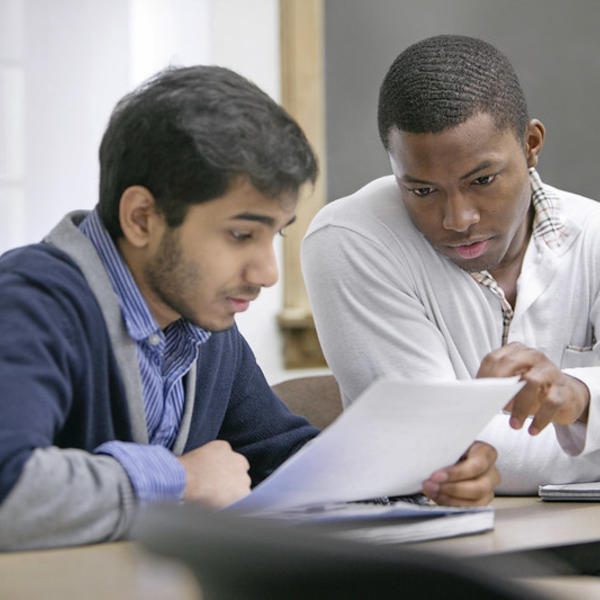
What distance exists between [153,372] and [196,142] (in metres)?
0.27

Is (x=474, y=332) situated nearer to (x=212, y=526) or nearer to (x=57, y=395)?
(x=57, y=395)

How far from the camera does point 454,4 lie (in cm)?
323

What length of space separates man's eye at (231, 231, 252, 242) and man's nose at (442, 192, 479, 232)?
49 centimetres

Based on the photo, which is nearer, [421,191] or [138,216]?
[138,216]

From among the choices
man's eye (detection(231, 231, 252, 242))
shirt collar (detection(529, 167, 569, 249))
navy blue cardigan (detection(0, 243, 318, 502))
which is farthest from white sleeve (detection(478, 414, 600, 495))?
man's eye (detection(231, 231, 252, 242))

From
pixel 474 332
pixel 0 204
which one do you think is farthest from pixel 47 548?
pixel 0 204

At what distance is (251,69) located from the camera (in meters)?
3.04

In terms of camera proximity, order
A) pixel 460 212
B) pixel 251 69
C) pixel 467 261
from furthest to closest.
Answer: pixel 251 69, pixel 467 261, pixel 460 212

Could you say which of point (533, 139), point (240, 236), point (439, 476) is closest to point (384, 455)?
point (439, 476)

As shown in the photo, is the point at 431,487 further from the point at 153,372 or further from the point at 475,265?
the point at 475,265

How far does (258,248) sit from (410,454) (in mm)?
286

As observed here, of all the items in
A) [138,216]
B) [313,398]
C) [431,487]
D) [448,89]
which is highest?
[448,89]

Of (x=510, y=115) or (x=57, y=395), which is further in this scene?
(x=510, y=115)

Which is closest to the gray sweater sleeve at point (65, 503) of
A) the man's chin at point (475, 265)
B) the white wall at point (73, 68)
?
the man's chin at point (475, 265)
